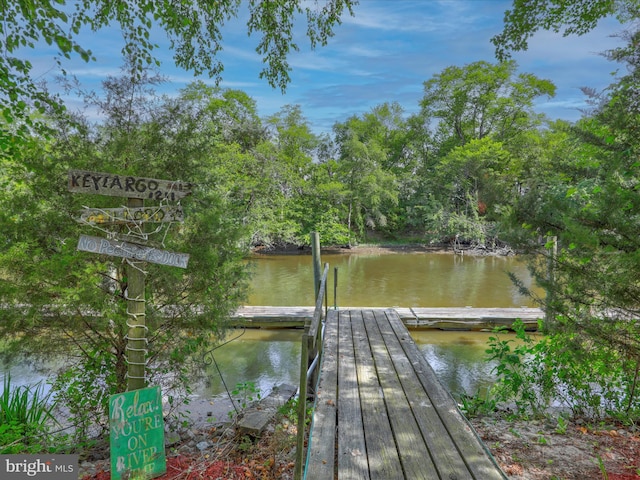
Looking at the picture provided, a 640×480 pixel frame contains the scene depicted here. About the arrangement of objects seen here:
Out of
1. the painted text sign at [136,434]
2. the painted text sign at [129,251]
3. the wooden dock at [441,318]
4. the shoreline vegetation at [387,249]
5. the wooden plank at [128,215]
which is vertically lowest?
the wooden dock at [441,318]

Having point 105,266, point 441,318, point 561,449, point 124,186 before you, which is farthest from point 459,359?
point 124,186

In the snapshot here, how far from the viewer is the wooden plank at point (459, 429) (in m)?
1.85

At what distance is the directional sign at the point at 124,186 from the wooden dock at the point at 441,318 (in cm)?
509

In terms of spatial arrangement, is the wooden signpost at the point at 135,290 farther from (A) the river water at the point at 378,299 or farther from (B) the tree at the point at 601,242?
(B) the tree at the point at 601,242

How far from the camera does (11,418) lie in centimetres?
327

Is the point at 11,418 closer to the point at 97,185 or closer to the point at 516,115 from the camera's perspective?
the point at 97,185

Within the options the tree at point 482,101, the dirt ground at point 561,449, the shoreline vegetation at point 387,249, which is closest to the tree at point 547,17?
the dirt ground at point 561,449

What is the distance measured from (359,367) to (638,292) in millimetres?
2260

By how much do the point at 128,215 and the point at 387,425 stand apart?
240 centimetres

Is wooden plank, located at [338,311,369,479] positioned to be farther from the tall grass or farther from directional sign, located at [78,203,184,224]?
the tall grass

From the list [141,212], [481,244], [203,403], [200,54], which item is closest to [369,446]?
[141,212]

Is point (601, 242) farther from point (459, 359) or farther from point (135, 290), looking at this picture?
point (459, 359)

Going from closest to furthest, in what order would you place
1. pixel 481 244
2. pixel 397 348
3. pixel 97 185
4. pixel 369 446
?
pixel 369 446 → pixel 97 185 → pixel 397 348 → pixel 481 244

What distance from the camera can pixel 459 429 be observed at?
2.26m
